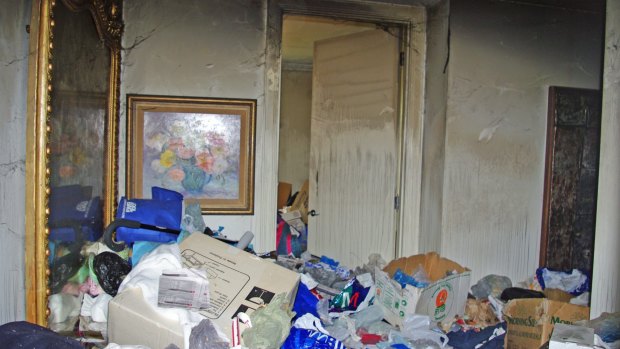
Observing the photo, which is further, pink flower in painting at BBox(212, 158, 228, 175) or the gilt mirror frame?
pink flower in painting at BBox(212, 158, 228, 175)

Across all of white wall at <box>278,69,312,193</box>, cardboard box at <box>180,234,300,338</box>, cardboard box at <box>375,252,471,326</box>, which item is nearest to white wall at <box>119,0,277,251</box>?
cardboard box at <box>375,252,471,326</box>

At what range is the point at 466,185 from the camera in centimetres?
348

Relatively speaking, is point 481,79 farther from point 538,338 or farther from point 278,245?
point 278,245

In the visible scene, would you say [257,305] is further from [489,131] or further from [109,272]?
[489,131]

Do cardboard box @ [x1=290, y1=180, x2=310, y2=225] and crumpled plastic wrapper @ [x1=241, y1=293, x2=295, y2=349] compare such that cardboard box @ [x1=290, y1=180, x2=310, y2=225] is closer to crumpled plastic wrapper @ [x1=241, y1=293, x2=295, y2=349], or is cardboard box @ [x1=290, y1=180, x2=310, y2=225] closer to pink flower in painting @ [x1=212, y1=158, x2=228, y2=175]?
pink flower in painting @ [x1=212, y1=158, x2=228, y2=175]

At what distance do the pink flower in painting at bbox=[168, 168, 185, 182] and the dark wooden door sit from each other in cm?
248

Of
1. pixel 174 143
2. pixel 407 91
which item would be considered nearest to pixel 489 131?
pixel 407 91

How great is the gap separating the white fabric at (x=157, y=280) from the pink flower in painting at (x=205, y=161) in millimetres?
1134

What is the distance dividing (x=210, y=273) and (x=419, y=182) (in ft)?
6.33

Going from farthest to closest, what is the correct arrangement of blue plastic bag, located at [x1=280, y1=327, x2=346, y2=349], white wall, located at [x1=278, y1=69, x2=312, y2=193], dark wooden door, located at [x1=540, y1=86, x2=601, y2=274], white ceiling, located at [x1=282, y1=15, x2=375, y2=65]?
white wall, located at [x1=278, y1=69, x2=312, y2=193] < white ceiling, located at [x1=282, y1=15, x2=375, y2=65] < dark wooden door, located at [x1=540, y1=86, x2=601, y2=274] < blue plastic bag, located at [x1=280, y1=327, x2=346, y2=349]

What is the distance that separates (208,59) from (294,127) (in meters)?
3.60

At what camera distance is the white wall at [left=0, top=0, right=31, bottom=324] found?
173 centimetres

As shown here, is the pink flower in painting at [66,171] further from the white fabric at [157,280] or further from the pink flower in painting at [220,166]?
the pink flower in painting at [220,166]

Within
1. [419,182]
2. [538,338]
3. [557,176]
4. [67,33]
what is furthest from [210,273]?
[557,176]
